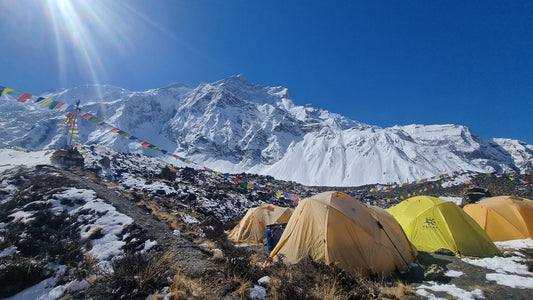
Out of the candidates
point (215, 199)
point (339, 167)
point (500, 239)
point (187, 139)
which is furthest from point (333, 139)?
point (500, 239)

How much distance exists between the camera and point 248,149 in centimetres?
16662

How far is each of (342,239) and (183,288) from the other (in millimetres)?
4154

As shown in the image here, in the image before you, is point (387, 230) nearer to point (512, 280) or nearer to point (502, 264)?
point (512, 280)

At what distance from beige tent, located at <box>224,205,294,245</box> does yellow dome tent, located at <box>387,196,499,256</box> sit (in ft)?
20.8

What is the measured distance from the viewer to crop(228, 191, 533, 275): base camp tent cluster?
659 centimetres

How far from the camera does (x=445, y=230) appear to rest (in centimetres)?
906

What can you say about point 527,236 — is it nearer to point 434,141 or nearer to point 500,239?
point 500,239

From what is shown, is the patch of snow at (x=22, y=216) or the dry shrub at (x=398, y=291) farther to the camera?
the patch of snow at (x=22, y=216)

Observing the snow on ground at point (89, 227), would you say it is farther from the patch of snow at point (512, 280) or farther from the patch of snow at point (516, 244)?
the patch of snow at point (516, 244)

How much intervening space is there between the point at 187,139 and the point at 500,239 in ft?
594

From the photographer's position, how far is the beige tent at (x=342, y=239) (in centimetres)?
648

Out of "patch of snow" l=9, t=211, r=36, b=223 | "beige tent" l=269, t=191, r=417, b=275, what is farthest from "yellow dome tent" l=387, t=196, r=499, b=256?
"patch of snow" l=9, t=211, r=36, b=223

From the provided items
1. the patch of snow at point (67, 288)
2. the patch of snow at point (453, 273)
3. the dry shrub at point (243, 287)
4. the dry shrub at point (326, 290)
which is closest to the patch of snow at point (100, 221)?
the patch of snow at point (67, 288)

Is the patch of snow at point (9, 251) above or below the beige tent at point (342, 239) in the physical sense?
below
